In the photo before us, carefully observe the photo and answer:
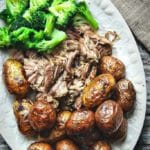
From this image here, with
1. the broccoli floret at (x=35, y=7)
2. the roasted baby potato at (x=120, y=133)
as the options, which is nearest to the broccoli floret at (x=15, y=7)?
the broccoli floret at (x=35, y=7)

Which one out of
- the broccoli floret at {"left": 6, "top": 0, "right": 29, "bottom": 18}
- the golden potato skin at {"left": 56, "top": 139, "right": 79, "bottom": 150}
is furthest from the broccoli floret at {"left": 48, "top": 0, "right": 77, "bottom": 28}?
the golden potato skin at {"left": 56, "top": 139, "right": 79, "bottom": 150}

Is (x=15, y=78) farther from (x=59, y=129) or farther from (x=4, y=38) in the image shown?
(x=59, y=129)

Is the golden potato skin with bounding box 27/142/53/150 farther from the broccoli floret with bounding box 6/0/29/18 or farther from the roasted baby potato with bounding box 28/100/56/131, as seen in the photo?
the broccoli floret with bounding box 6/0/29/18

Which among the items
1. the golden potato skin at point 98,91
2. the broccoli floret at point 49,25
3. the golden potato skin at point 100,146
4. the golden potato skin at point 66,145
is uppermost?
the broccoli floret at point 49,25

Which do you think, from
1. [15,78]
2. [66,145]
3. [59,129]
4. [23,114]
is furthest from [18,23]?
[66,145]

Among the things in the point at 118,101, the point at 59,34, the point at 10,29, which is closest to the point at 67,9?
the point at 59,34

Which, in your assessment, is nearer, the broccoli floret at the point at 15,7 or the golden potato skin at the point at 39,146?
the golden potato skin at the point at 39,146

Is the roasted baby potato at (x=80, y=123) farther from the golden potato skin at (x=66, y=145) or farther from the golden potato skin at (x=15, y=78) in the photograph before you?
the golden potato skin at (x=15, y=78)
